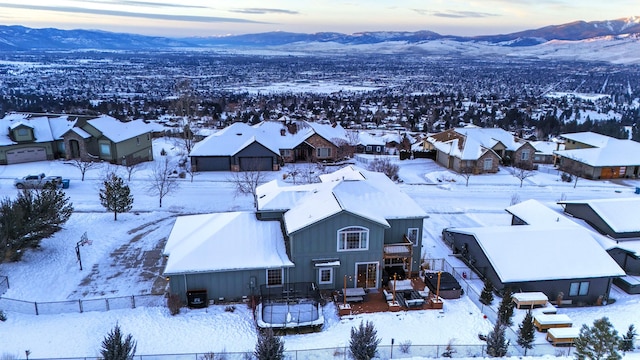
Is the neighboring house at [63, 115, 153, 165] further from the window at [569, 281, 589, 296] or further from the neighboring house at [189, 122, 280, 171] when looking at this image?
the window at [569, 281, 589, 296]

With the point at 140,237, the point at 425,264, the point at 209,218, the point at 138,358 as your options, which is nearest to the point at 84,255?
the point at 140,237

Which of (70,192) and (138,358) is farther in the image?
(70,192)

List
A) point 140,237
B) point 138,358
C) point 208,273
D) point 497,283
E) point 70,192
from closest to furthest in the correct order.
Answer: point 138,358
point 208,273
point 497,283
point 140,237
point 70,192

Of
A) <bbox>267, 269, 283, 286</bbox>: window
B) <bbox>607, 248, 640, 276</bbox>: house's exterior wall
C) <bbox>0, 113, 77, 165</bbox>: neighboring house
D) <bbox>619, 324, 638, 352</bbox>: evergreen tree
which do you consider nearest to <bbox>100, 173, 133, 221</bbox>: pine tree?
<bbox>267, 269, 283, 286</bbox>: window

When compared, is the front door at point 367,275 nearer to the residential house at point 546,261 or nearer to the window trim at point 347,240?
the window trim at point 347,240

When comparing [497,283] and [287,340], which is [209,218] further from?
[497,283]

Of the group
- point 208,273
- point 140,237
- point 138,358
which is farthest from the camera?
point 140,237

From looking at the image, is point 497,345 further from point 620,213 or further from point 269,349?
point 620,213
